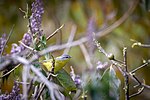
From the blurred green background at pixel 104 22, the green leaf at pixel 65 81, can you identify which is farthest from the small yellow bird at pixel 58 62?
the blurred green background at pixel 104 22

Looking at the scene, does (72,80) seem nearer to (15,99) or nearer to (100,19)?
(15,99)

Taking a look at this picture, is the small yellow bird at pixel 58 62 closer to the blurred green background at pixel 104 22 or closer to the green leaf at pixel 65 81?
the green leaf at pixel 65 81

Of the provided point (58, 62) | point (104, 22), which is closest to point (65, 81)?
point (58, 62)

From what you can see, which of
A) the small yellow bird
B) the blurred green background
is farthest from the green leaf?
the blurred green background

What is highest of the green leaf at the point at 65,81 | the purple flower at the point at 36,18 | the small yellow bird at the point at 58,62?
the purple flower at the point at 36,18

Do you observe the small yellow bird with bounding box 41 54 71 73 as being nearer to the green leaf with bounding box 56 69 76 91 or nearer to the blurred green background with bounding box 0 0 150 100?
the green leaf with bounding box 56 69 76 91

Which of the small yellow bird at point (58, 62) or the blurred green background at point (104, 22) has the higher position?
the blurred green background at point (104, 22)

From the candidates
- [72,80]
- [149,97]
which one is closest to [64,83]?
[72,80]

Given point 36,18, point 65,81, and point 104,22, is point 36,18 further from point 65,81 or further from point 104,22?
point 104,22
